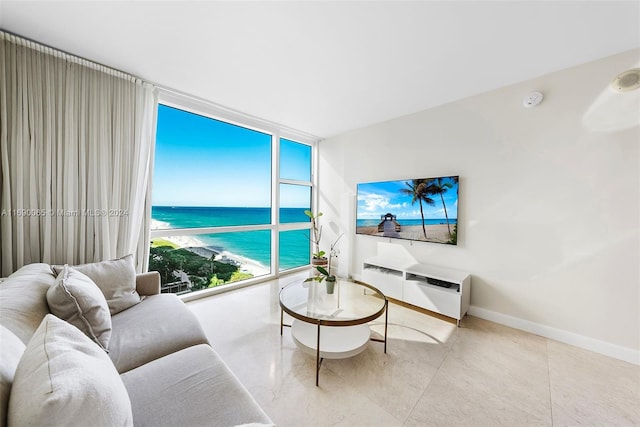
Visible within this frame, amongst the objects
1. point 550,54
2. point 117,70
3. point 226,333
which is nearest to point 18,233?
point 117,70

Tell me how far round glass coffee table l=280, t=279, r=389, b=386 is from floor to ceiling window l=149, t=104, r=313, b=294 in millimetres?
1614

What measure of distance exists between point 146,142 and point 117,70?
2.22 feet

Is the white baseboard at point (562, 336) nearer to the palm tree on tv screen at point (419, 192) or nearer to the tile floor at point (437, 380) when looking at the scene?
the tile floor at point (437, 380)

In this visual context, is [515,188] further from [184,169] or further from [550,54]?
[184,169]

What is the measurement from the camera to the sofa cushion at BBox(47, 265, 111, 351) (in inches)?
47.6

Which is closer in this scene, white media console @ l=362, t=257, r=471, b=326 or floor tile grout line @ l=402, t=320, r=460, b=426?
floor tile grout line @ l=402, t=320, r=460, b=426

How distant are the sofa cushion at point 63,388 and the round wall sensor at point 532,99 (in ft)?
11.2

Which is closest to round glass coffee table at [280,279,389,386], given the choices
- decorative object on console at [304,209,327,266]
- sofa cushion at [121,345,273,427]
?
sofa cushion at [121,345,273,427]

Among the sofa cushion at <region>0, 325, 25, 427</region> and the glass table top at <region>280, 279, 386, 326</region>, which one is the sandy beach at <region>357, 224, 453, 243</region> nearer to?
the glass table top at <region>280, 279, 386, 326</region>

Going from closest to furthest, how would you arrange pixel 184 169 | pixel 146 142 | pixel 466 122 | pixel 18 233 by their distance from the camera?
pixel 18 233 → pixel 146 142 → pixel 466 122 → pixel 184 169

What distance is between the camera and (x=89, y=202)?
7.08 ft

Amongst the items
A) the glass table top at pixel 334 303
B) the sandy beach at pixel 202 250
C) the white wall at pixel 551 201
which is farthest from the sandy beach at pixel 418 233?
the sandy beach at pixel 202 250

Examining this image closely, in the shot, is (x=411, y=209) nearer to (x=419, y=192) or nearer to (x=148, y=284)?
(x=419, y=192)

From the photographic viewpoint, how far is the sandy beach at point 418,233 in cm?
278
